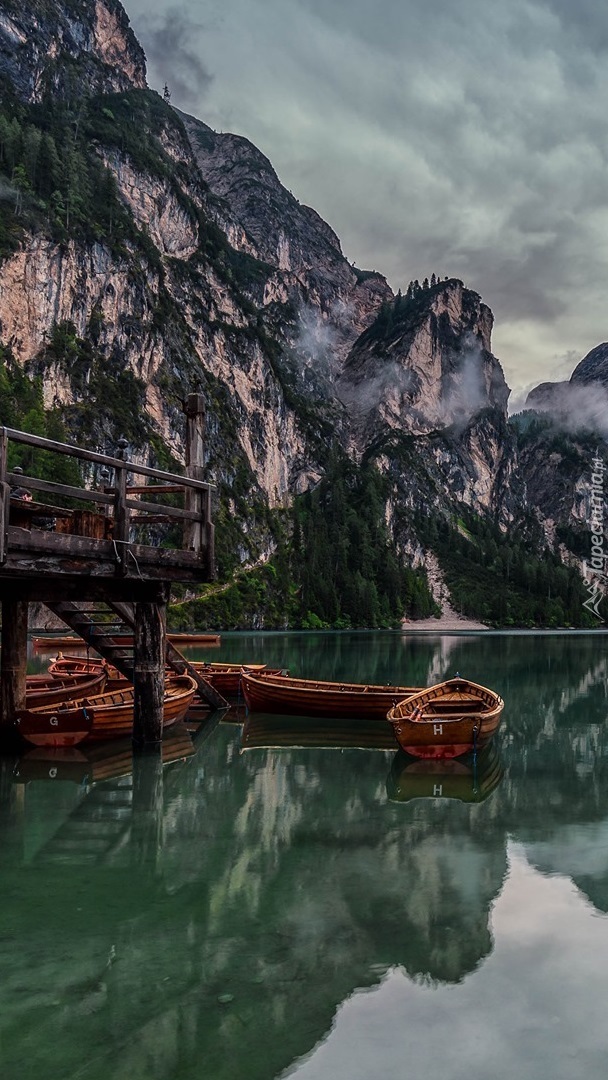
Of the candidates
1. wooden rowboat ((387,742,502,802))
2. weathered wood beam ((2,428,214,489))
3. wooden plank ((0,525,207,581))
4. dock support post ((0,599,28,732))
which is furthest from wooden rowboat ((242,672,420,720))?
weathered wood beam ((2,428,214,489))

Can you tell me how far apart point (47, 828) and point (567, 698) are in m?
33.6

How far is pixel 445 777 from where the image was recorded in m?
20.3

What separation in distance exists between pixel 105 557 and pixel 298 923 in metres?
9.81

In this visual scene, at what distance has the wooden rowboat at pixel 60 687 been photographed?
80.3 feet

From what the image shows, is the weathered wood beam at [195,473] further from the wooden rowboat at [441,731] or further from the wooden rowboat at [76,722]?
the wooden rowboat at [441,731]

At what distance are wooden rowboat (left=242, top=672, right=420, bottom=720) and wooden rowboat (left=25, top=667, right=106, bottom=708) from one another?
Result: 21.8 ft

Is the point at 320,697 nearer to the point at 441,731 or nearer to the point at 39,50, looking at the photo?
the point at 441,731

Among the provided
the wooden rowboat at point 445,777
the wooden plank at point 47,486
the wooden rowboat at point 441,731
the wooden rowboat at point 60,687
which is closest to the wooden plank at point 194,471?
the wooden plank at point 47,486

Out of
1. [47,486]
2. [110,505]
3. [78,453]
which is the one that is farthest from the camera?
[110,505]

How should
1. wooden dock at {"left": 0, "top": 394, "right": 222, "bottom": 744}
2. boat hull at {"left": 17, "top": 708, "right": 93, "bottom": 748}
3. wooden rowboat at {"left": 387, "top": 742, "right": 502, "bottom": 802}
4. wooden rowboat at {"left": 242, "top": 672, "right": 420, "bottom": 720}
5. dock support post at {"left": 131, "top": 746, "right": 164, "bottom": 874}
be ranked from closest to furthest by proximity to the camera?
1. dock support post at {"left": 131, "top": 746, "right": 164, "bottom": 874}
2. wooden dock at {"left": 0, "top": 394, "right": 222, "bottom": 744}
3. wooden rowboat at {"left": 387, "top": 742, "right": 502, "bottom": 802}
4. boat hull at {"left": 17, "top": 708, "right": 93, "bottom": 748}
5. wooden rowboat at {"left": 242, "top": 672, "right": 420, "bottom": 720}

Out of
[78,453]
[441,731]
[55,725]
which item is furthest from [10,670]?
[441,731]

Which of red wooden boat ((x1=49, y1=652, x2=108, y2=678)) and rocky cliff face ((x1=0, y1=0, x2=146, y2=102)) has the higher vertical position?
rocky cliff face ((x1=0, y1=0, x2=146, y2=102))

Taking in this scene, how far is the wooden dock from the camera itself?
605 inches

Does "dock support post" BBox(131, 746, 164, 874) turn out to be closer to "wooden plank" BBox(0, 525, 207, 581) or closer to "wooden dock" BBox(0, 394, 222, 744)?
"wooden dock" BBox(0, 394, 222, 744)
